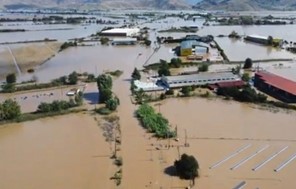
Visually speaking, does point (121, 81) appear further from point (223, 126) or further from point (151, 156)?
point (151, 156)

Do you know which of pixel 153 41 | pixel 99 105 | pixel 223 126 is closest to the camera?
pixel 223 126

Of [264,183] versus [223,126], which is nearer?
[264,183]

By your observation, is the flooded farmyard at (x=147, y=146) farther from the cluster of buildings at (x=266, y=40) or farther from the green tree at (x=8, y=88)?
the cluster of buildings at (x=266, y=40)

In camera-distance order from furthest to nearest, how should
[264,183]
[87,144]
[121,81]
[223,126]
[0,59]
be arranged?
[0,59] → [121,81] → [223,126] → [87,144] → [264,183]

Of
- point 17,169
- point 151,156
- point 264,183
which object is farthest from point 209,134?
point 17,169

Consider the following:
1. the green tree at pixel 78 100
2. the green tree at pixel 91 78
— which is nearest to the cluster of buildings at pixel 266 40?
the green tree at pixel 91 78

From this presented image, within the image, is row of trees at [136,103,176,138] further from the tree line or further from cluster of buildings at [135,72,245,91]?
cluster of buildings at [135,72,245,91]

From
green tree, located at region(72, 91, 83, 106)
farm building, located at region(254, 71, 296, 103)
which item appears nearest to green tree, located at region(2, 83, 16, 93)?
green tree, located at region(72, 91, 83, 106)

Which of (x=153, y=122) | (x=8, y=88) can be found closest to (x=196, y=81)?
(x=153, y=122)
